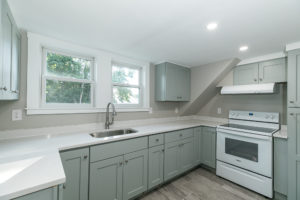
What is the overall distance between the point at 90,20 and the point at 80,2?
238 mm

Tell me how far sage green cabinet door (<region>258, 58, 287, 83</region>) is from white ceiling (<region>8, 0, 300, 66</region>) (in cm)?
23

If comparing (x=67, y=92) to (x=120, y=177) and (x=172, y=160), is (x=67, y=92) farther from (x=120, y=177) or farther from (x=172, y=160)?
(x=172, y=160)

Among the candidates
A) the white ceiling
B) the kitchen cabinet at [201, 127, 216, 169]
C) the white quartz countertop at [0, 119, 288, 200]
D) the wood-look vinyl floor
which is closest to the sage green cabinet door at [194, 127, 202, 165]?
the kitchen cabinet at [201, 127, 216, 169]

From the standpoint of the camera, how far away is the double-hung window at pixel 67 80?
1803 mm

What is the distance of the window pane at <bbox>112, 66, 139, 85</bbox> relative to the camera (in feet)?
7.92

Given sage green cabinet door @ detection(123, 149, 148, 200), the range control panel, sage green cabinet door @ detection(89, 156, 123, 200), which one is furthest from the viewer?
the range control panel

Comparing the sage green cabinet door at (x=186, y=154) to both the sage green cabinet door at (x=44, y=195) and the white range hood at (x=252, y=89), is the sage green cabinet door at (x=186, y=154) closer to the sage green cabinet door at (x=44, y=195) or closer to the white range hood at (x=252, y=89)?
the white range hood at (x=252, y=89)

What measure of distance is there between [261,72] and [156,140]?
216cm

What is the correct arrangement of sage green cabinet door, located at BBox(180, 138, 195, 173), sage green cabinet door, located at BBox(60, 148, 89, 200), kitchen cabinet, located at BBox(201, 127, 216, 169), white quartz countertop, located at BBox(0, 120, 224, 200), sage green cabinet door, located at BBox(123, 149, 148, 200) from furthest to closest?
1. kitchen cabinet, located at BBox(201, 127, 216, 169)
2. sage green cabinet door, located at BBox(180, 138, 195, 173)
3. sage green cabinet door, located at BBox(123, 149, 148, 200)
4. sage green cabinet door, located at BBox(60, 148, 89, 200)
5. white quartz countertop, located at BBox(0, 120, 224, 200)

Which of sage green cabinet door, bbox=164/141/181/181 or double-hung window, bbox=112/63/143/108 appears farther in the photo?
double-hung window, bbox=112/63/143/108

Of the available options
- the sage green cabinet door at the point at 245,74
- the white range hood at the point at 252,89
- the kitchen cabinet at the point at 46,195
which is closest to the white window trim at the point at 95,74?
the kitchen cabinet at the point at 46,195

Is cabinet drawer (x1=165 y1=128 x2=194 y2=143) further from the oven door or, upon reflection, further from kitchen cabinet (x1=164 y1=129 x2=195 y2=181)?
the oven door

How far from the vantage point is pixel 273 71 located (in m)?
2.19

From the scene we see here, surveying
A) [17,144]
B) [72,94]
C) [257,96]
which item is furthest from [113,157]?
[257,96]
